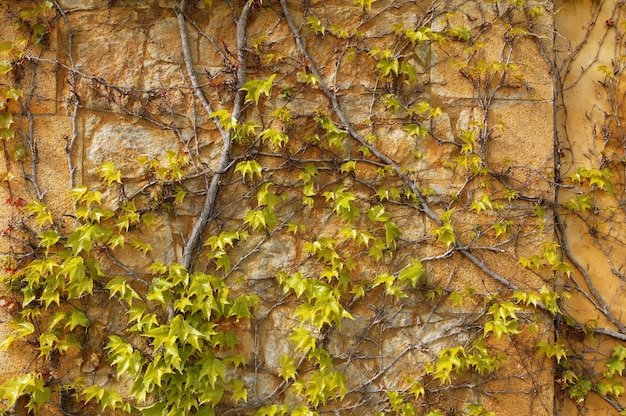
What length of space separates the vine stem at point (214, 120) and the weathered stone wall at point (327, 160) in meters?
0.02

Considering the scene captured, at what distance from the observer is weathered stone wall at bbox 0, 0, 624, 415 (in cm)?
259

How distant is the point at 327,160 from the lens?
2.78 meters

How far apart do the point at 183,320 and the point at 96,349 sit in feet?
1.45

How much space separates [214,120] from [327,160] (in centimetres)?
59

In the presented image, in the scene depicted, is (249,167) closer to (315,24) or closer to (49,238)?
(315,24)

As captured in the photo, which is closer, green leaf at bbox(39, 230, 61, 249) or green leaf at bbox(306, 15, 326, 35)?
green leaf at bbox(39, 230, 61, 249)

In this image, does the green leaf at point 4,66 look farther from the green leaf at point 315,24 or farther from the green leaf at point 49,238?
the green leaf at point 315,24

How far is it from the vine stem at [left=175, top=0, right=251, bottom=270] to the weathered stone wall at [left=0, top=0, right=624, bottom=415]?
22 mm

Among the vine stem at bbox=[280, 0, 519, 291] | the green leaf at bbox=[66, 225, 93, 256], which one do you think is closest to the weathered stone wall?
the vine stem at bbox=[280, 0, 519, 291]

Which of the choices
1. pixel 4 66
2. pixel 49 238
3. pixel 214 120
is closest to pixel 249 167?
pixel 214 120

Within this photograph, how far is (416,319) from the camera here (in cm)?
278

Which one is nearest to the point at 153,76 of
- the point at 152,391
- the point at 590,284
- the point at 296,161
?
the point at 296,161

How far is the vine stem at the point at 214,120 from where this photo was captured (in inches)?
103

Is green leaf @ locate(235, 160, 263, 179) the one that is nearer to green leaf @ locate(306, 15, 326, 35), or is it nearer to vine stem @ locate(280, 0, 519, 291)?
vine stem @ locate(280, 0, 519, 291)
